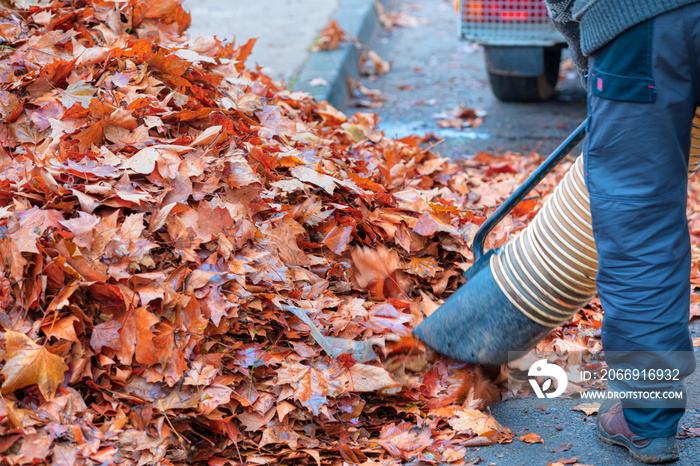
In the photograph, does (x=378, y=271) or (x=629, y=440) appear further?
(x=378, y=271)

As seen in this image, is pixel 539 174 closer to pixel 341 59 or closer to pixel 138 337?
pixel 138 337

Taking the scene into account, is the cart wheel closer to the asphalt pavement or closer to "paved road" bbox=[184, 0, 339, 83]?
the asphalt pavement

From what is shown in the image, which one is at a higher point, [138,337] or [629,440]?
[138,337]

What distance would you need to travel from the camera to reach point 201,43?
2.90 meters

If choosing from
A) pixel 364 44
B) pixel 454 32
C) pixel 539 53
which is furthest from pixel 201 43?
pixel 454 32

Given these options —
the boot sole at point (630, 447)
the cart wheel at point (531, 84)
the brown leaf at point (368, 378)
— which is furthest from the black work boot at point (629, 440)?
the cart wheel at point (531, 84)

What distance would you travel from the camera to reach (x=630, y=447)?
192cm

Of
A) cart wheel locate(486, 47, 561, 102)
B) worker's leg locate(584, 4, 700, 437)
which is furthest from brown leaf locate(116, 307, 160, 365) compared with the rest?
cart wheel locate(486, 47, 561, 102)

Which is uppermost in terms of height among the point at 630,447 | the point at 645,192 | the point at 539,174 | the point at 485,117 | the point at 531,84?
the point at 645,192

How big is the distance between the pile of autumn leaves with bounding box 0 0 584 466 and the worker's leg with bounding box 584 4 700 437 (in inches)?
19.4

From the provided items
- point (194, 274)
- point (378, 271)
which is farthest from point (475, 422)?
point (194, 274)

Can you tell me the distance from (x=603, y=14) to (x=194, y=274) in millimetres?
1260

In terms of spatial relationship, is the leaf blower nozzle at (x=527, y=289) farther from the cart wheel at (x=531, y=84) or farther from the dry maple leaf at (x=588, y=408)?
the cart wheel at (x=531, y=84)

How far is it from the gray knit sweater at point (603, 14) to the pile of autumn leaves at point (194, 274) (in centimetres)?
96
